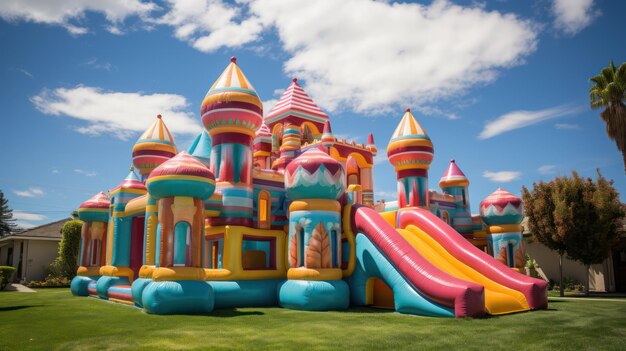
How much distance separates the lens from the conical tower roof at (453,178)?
2078 cm

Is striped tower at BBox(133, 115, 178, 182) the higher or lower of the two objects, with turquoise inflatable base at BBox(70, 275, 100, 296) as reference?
higher

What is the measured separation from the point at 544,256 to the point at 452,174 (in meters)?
8.17

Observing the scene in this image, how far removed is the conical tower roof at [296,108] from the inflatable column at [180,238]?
10881 millimetres

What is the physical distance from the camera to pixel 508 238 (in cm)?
1756

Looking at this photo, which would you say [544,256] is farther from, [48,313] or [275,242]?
[48,313]

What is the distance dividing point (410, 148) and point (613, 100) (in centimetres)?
1138

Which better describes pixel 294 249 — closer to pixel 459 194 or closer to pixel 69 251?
pixel 459 194

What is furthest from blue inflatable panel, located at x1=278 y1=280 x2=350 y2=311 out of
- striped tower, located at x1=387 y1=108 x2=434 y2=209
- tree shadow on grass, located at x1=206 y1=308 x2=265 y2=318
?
striped tower, located at x1=387 y1=108 x2=434 y2=209

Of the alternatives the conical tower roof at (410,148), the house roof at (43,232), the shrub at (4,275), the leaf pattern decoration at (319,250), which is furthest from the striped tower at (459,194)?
the house roof at (43,232)

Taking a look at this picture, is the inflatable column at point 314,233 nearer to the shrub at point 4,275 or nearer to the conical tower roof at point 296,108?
the conical tower roof at point 296,108

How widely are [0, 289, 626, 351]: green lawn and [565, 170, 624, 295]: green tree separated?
836 centimetres

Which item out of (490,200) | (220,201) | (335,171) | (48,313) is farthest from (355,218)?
(48,313)

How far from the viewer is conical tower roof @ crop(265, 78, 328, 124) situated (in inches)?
880

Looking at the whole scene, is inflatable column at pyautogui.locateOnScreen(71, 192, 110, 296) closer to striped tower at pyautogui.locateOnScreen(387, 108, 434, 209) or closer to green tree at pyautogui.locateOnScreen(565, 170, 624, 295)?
striped tower at pyautogui.locateOnScreen(387, 108, 434, 209)
